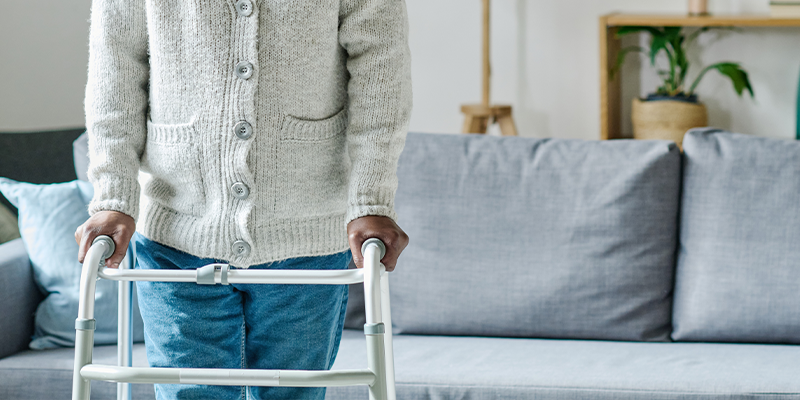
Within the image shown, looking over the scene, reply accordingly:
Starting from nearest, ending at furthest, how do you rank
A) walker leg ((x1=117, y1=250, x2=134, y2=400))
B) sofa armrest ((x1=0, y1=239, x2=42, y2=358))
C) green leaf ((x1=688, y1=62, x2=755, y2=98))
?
1. walker leg ((x1=117, y1=250, x2=134, y2=400))
2. sofa armrest ((x1=0, y1=239, x2=42, y2=358))
3. green leaf ((x1=688, y1=62, x2=755, y2=98))

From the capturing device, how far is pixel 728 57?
8.11 ft

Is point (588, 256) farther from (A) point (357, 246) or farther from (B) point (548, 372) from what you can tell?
(A) point (357, 246)

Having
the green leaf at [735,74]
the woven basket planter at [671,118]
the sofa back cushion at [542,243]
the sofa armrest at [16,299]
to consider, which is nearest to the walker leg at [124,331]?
the sofa armrest at [16,299]

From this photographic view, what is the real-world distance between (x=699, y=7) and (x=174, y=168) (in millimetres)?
1944

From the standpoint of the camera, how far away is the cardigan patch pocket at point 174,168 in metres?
0.84

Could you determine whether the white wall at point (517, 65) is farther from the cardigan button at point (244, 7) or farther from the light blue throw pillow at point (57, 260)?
the cardigan button at point (244, 7)

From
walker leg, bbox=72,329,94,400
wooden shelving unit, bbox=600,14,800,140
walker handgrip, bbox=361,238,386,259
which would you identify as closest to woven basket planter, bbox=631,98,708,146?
wooden shelving unit, bbox=600,14,800,140

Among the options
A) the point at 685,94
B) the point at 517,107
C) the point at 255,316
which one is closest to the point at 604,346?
the point at 255,316

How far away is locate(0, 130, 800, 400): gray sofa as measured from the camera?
1506 mm

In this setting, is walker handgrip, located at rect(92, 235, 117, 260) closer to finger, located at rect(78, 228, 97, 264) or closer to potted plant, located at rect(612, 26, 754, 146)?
finger, located at rect(78, 228, 97, 264)

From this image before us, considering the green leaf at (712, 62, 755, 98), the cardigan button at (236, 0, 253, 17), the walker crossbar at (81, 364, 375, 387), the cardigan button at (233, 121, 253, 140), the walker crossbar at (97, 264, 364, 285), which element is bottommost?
the walker crossbar at (81, 364, 375, 387)

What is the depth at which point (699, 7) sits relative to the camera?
2297mm

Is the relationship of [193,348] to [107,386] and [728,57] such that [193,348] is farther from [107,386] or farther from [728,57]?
[728,57]

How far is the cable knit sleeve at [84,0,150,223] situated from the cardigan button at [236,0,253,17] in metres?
0.13
